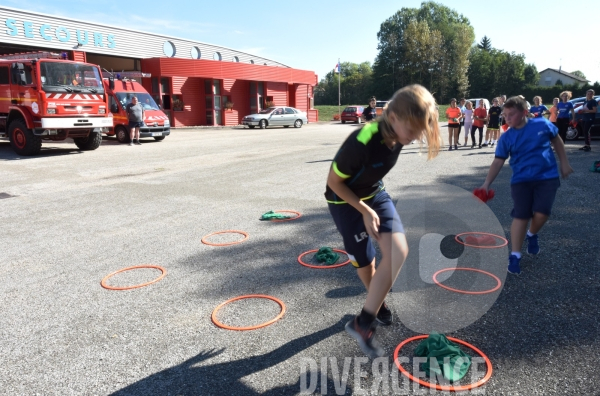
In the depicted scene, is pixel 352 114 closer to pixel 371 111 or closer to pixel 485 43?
pixel 371 111

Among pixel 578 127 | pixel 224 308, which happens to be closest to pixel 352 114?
pixel 578 127

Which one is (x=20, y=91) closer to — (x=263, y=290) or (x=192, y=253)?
(x=192, y=253)

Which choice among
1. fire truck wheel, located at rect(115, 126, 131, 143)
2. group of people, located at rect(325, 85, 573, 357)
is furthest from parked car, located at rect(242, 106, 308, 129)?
group of people, located at rect(325, 85, 573, 357)

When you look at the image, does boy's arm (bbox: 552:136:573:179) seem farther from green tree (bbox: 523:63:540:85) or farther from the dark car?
green tree (bbox: 523:63:540:85)

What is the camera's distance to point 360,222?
3033mm

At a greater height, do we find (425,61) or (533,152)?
(425,61)

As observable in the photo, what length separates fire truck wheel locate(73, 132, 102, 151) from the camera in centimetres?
1644

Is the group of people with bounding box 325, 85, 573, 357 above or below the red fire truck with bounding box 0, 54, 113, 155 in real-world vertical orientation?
below

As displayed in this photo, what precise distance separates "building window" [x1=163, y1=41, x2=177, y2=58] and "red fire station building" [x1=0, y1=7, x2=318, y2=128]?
0.25 ft

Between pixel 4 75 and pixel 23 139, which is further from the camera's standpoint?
pixel 23 139

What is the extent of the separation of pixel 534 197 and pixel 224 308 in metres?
3.27

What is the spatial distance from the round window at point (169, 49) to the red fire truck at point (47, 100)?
20.0 metres

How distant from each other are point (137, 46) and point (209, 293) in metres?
31.6
